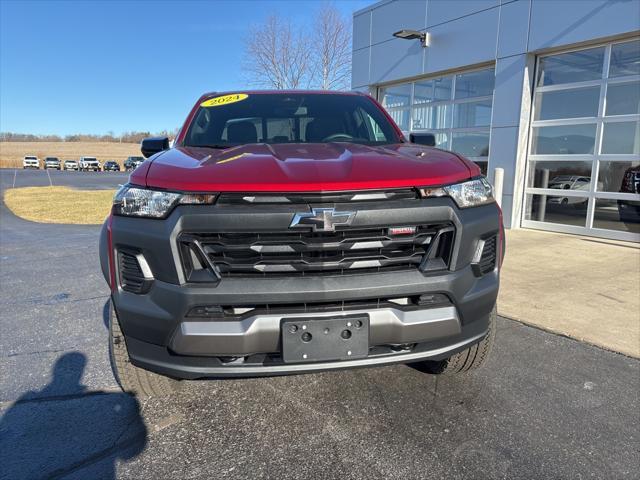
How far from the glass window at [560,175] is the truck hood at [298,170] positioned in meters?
7.28

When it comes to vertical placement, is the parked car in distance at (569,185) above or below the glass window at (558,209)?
above

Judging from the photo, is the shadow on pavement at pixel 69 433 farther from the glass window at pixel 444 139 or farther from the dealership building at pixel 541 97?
the glass window at pixel 444 139

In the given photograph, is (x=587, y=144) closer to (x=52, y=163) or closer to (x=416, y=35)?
(x=416, y=35)

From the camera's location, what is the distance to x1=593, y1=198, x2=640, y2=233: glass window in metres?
7.59

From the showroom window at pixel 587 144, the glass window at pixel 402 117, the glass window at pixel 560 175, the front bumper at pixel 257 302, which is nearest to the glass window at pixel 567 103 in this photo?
the showroom window at pixel 587 144

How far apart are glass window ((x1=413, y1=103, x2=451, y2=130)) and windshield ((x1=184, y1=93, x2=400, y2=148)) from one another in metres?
7.71

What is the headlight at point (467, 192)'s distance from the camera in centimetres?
202

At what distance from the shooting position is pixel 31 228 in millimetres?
9352

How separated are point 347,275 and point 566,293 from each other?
3.70m

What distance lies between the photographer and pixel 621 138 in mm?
7730

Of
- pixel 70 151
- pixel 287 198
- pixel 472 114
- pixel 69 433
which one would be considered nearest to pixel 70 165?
pixel 70 151

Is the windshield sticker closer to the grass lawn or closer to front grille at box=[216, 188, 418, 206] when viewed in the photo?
front grille at box=[216, 188, 418, 206]

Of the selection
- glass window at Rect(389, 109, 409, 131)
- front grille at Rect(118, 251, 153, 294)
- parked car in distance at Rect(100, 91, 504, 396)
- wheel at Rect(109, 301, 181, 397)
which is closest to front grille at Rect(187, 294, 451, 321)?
parked car in distance at Rect(100, 91, 504, 396)

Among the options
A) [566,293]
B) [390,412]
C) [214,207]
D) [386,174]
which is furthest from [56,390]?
[566,293]
